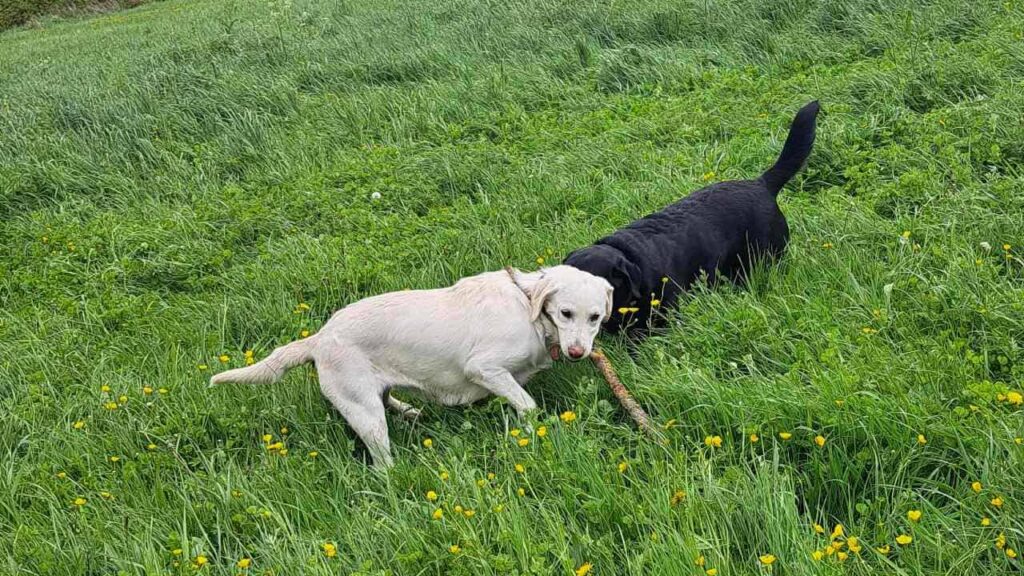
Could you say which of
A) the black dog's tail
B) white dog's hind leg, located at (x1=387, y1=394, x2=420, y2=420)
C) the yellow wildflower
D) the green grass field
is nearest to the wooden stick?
the green grass field

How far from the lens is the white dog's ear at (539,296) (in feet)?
11.2

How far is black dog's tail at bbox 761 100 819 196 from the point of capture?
450 cm

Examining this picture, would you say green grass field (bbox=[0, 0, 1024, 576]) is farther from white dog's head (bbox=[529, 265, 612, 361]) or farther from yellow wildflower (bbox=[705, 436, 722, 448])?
white dog's head (bbox=[529, 265, 612, 361])

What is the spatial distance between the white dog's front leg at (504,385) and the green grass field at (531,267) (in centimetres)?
9

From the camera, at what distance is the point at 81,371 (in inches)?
178

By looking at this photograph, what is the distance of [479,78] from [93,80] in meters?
5.05

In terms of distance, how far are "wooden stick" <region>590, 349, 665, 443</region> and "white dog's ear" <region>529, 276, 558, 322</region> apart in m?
0.28

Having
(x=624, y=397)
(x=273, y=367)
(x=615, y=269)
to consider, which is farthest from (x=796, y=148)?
(x=273, y=367)

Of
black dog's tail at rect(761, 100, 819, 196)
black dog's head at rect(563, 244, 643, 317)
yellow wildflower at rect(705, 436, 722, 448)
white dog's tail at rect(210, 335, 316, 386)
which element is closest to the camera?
yellow wildflower at rect(705, 436, 722, 448)

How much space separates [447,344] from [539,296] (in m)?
0.44

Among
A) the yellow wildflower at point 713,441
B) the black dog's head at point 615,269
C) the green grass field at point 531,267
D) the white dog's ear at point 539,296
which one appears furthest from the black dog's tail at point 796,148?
the yellow wildflower at point 713,441

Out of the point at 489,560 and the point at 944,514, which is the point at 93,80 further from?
the point at 944,514

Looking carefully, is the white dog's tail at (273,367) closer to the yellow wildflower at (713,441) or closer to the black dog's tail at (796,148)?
the yellow wildflower at (713,441)

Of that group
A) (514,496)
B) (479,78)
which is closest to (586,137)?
(479,78)
